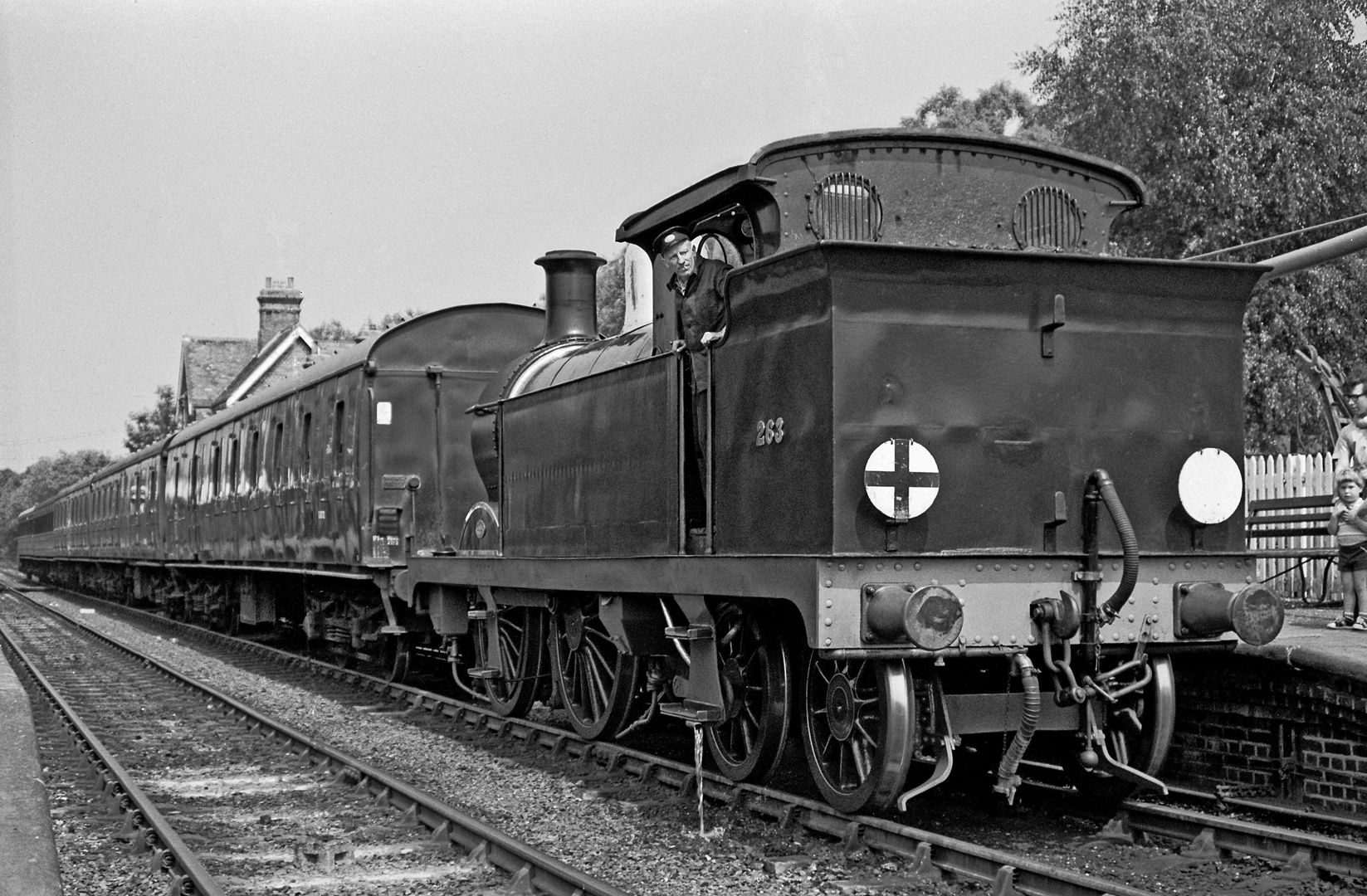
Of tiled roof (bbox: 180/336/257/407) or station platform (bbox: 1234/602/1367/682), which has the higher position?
tiled roof (bbox: 180/336/257/407)

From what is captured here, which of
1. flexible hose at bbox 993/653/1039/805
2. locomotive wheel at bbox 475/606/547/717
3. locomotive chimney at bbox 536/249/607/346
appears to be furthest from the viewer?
locomotive chimney at bbox 536/249/607/346

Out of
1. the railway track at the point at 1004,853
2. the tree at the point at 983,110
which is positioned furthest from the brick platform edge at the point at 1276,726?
the tree at the point at 983,110

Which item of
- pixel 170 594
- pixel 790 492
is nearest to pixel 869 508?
pixel 790 492

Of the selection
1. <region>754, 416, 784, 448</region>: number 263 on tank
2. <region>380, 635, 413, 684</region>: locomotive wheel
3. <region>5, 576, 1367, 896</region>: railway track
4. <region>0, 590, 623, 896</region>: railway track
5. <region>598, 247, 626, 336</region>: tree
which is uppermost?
<region>598, 247, 626, 336</region>: tree

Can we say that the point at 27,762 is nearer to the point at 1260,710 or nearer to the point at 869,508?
the point at 869,508

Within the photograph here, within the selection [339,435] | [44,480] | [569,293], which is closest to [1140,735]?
[569,293]

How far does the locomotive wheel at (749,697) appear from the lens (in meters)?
6.66

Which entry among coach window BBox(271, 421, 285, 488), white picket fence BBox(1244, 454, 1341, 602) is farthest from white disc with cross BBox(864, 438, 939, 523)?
coach window BBox(271, 421, 285, 488)

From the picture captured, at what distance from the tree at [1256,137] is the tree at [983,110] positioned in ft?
36.7

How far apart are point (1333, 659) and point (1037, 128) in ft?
82.1

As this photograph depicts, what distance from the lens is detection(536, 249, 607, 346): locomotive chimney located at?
10883 mm

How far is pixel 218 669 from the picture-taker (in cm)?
1568

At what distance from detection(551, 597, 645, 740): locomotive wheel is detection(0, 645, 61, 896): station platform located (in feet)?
9.78

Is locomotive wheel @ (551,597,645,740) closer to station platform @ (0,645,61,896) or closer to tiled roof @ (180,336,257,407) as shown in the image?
station platform @ (0,645,61,896)
